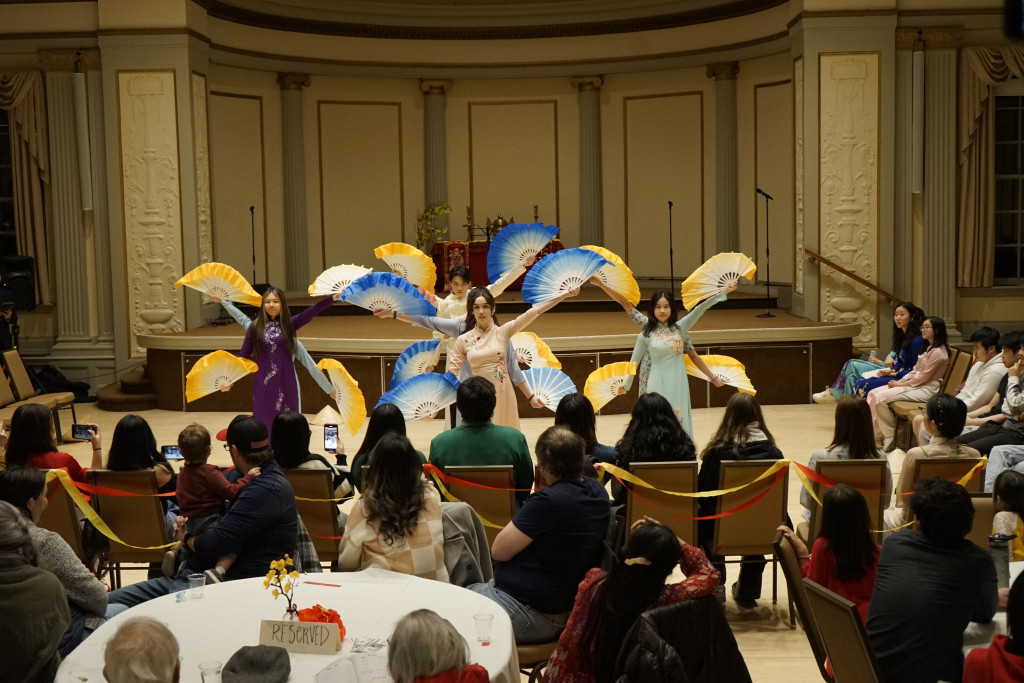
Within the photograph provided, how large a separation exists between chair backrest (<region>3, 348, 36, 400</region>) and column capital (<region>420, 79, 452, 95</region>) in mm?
6161

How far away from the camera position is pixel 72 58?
34.3 ft

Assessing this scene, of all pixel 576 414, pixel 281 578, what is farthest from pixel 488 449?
pixel 281 578

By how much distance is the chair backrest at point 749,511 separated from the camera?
4469mm

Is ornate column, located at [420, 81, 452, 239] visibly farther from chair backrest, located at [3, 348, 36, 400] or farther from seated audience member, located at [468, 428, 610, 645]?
seated audience member, located at [468, 428, 610, 645]

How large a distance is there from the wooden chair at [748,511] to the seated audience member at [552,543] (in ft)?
3.89

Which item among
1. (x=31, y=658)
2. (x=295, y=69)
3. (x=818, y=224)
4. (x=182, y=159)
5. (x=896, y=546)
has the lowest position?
(x=31, y=658)

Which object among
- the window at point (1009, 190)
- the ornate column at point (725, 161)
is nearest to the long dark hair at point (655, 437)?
the window at point (1009, 190)

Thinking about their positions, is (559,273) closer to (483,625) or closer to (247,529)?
(247,529)

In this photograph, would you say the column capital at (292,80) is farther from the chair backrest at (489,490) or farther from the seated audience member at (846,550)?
the seated audience member at (846,550)

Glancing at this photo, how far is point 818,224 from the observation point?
10531 mm

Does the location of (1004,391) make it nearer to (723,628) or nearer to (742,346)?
(742,346)

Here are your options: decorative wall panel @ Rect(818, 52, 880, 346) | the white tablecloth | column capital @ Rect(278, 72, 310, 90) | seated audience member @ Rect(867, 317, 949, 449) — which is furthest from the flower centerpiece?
column capital @ Rect(278, 72, 310, 90)

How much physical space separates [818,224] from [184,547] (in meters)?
8.08

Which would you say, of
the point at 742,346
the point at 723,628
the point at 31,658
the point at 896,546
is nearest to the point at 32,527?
the point at 31,658
